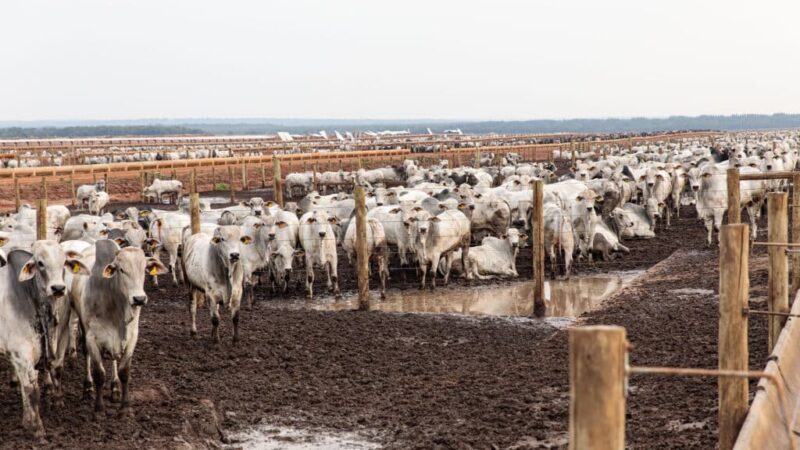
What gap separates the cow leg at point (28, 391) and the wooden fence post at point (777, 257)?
619 centimetres

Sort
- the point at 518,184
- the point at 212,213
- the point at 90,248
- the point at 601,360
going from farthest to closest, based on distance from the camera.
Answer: the point at 518,184
the point at 212,213
the point at 90,248
the point at 601,360

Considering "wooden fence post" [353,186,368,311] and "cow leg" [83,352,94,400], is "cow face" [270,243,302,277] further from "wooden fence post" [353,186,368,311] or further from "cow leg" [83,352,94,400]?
"cow leg" [83,352,94,400]

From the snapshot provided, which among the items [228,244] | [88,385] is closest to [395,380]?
[228,244]

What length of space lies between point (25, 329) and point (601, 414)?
6203 mm

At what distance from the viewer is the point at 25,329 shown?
8094mm

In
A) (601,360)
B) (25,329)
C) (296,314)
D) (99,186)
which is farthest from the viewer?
(99,186)

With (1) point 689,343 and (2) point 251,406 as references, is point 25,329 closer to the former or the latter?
(2) point 251,406

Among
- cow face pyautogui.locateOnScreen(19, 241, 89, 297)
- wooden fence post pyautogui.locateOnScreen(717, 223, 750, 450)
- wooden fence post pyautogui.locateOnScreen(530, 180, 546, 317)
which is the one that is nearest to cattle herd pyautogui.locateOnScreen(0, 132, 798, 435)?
cow face pyautogui.locateOnScreen(19, 241, 89, 297)

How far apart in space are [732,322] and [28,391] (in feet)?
18.2

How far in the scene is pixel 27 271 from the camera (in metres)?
8.14

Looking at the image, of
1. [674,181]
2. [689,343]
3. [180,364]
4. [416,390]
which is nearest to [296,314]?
[180,364]

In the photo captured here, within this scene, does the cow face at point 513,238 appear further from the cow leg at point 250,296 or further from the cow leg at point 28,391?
the cow leg at point 28,391

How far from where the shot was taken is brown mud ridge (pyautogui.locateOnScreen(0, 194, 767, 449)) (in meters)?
7.96

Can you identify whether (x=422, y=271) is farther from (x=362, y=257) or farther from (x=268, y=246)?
(x=268, y=246)
